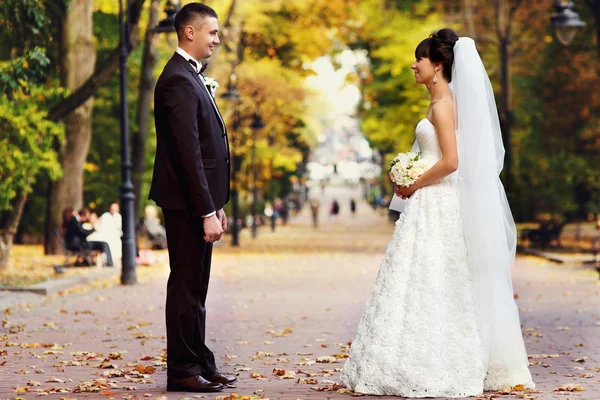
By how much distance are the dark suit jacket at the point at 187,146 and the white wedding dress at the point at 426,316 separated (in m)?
1.24

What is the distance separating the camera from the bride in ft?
24.3

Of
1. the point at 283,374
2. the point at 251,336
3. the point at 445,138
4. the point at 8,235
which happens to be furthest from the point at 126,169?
the point at 445,138

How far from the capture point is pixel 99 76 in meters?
21.8

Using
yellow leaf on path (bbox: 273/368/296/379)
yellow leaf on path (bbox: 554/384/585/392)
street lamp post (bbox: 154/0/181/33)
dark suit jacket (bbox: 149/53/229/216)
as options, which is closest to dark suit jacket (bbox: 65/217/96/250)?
street lamp post (bbox: 154/0/181/33)

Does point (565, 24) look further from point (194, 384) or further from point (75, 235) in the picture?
point (194, 384)

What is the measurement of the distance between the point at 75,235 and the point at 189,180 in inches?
692

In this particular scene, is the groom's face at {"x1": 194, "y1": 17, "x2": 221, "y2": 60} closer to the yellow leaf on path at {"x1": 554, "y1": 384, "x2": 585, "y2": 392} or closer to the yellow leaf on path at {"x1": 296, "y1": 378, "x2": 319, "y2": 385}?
the yellow leaf on path at {"x1": 296, "y1": 378, "x2": 319, "y2": 385}

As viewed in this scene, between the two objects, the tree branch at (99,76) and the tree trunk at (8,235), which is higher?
the tree branch at (99,76)

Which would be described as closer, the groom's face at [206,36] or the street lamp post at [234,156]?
the groom's face at [206,36]

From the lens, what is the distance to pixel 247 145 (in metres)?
50.2

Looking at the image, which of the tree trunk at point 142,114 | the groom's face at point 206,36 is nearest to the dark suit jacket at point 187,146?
the groom's face at point 206,36

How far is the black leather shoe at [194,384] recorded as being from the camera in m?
7.64

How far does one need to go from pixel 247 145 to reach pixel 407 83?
40.3 feet

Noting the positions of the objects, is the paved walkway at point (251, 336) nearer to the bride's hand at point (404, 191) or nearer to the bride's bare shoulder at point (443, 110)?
the bride's hand at point (404, 191)
